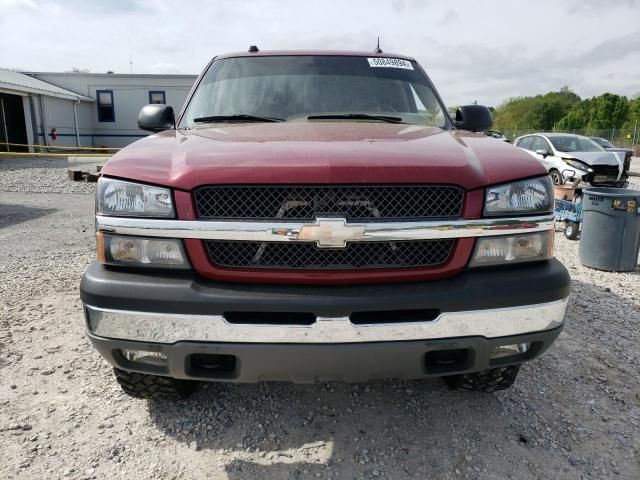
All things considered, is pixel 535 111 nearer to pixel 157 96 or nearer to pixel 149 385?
pixel 157 96

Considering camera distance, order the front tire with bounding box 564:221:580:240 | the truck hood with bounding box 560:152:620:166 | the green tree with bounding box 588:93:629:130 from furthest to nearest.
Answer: the green tree with bounding box 588:93:629:130 < the truck hood with bounding box 560:152:620:166 < the front tire with bounding box 564:221:580:240

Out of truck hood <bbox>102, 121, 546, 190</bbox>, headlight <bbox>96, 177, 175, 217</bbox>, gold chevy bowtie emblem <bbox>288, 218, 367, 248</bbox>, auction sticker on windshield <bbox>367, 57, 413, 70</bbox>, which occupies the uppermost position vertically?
auction sticker on windshield <bbox>367, 57, 413, 70</bbox>

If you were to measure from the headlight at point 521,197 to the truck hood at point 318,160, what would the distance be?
0.04 m

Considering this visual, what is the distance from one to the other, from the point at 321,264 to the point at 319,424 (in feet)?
3.38

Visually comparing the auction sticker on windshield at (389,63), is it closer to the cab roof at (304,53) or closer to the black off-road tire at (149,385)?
the cab roof at (304,53)

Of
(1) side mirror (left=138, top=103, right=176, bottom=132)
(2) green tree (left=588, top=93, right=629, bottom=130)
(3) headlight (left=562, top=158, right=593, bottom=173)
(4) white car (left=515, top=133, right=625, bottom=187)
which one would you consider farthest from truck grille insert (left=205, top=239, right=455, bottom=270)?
(2) green tree (left=588, top=93, right=629, bottom=130)

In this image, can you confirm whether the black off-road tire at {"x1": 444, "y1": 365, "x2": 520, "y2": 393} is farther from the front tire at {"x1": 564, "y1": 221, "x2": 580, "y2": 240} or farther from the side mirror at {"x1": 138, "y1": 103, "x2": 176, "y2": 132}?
the front tire at {"x1": 564, "y1": 221, "x2": 580, "y2": 240}

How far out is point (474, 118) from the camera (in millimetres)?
3486

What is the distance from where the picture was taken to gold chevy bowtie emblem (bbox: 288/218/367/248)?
77.0 inches

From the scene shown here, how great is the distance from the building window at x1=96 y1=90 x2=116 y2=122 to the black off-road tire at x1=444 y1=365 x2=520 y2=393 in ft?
90.9

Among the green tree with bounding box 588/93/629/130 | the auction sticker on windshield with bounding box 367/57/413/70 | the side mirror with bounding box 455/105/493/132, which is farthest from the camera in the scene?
the green tree with bounding box 588/93/629/130

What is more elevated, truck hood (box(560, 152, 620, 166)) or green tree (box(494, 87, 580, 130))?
green tree (box(494, 87, 580, 130))

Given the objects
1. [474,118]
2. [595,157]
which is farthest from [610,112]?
[474,118]

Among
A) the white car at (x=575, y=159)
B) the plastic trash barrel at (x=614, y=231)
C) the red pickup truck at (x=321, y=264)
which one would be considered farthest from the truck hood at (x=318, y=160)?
the white car at (x=575, y=159)
